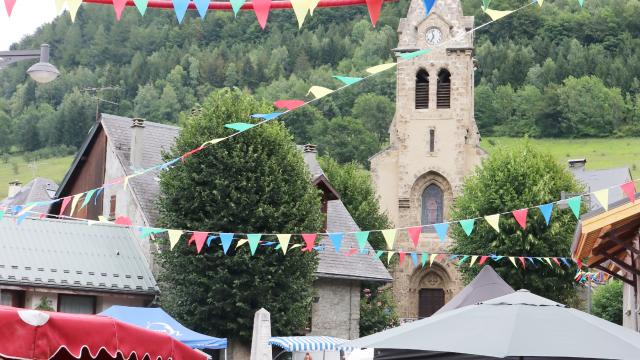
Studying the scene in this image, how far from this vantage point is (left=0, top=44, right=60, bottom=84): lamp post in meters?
16.2

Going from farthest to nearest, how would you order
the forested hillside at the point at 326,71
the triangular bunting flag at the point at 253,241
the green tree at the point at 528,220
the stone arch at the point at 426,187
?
1. the forested hillside at the point at 326,71
2. the stone arch at the point at 426,187
3. the green tree at the point at 528,220
4. the triangular bunting flag at the point at 253,241

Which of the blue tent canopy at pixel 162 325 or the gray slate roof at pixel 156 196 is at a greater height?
the gray slate roof at pixel 156 196

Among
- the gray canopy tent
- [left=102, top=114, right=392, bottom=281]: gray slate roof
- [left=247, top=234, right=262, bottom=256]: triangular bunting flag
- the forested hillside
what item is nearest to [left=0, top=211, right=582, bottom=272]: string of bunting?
[left=247, top=234, right=262, bottom=256]: triangular bunting flag

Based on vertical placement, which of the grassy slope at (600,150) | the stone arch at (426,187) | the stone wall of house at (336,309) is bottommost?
the stone wall of house at (336,309)

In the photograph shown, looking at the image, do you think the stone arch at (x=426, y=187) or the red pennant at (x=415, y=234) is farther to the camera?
the stone arch at (x=426, y=187)

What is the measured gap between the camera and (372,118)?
120000 mm

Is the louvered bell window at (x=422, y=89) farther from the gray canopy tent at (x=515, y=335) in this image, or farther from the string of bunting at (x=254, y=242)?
the gray canopy tent at (x=515, y=335)

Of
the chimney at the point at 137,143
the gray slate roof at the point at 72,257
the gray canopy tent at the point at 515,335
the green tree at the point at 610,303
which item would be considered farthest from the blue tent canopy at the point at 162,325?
the green tree at the point at 610,303

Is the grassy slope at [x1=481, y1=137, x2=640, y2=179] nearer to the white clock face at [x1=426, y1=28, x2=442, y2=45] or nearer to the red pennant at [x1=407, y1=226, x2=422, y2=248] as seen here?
the white clock face at [x1=426, y1=28, x2=442, y2=45]

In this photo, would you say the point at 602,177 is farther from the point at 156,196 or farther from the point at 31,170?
the point at 31,170

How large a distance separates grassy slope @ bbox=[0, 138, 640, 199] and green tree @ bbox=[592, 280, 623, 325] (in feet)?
186

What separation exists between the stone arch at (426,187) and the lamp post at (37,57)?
124ft

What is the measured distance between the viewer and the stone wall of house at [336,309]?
36.8 metres

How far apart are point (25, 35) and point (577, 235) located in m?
140
